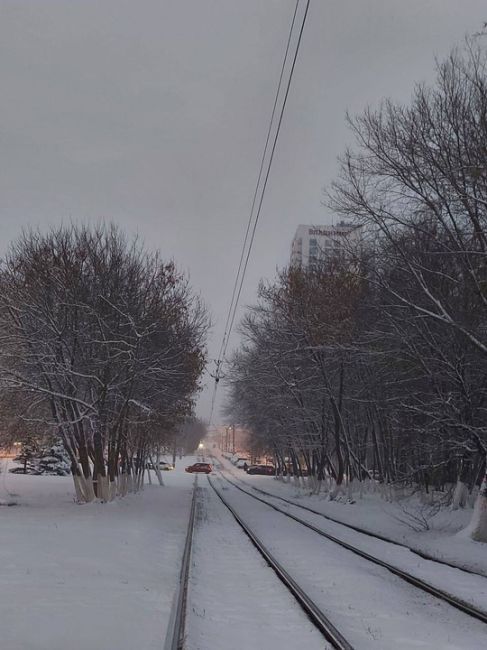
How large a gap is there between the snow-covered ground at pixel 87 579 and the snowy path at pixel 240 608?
0.43 metres

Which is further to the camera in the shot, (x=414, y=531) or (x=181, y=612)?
(x=414, y=531)

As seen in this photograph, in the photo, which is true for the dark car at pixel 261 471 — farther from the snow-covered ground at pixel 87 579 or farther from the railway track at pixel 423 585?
the railway track at pixel 423 585

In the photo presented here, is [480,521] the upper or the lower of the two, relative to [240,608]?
upper

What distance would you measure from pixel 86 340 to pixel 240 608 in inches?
675

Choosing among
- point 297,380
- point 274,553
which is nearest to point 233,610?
point 274,553

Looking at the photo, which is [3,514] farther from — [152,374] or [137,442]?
[137,442]

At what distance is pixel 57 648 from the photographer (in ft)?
19.9

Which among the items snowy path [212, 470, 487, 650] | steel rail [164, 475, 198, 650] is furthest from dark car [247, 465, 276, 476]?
steel rail [164, 475, 198, 650]

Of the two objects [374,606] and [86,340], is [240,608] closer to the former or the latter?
[374,606]

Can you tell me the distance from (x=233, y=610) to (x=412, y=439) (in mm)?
15954

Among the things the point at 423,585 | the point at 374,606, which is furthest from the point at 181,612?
the point at 423,585

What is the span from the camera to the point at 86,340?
941 inches

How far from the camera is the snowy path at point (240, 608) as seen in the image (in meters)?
6.62

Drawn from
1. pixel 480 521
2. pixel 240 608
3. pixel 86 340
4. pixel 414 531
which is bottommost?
pixel 414 531
